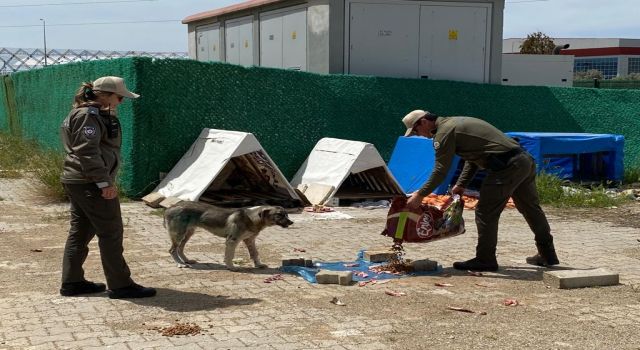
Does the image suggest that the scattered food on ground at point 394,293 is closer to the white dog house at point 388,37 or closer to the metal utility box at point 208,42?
the white dog house at point 388,37

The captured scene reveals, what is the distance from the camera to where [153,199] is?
12.1 m

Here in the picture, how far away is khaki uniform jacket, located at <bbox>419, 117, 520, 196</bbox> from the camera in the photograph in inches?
298

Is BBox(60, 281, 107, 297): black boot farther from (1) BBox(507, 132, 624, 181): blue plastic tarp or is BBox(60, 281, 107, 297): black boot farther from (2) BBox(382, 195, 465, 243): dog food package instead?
(1) BBox(507, 132, 624, 181): blue plastic tarp

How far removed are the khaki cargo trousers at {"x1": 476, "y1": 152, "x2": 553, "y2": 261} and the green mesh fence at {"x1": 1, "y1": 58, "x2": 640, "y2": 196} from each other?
6568 millimetres

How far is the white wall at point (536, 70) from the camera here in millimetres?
19391

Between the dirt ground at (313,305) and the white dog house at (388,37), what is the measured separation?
6.81 meters

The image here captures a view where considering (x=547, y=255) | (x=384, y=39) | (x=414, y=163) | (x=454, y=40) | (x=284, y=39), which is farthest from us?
(x=284, y=39)

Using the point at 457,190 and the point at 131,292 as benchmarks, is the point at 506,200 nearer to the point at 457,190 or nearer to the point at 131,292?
the point at 457,190

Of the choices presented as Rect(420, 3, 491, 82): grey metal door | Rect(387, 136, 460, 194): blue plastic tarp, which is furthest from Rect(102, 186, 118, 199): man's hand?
Rect(420, 3, 491, 82): grey metal door

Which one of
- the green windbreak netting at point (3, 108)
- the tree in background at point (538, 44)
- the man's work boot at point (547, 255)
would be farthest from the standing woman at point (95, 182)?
the tree in background at point (538, 44)

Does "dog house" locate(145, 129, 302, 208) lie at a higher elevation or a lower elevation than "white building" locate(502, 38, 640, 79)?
lower

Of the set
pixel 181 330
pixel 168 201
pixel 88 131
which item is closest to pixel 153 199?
pixel 168 201

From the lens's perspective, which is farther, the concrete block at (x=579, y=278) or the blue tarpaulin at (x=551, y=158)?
the blue tarpaulin at (x=551, y=158)

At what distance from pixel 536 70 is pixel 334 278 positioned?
45.9ft
